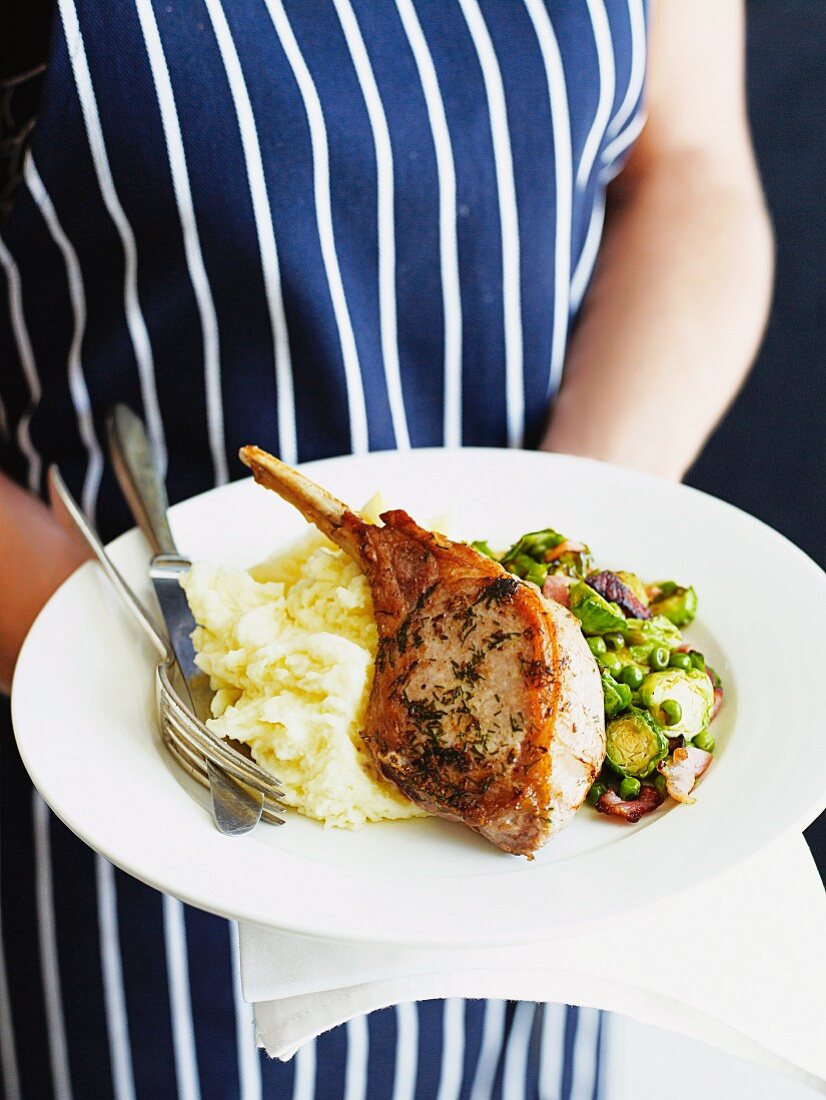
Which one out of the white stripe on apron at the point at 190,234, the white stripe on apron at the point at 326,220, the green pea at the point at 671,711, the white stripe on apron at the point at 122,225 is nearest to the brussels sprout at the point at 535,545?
the green pea at the point at 671,711

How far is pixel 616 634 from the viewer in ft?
4.74

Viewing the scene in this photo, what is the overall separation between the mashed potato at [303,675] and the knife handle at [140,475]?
0.22m

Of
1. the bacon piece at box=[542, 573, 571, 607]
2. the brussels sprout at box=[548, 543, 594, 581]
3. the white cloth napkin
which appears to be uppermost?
the brussels sprout at box=[548, 543, 594, 581]

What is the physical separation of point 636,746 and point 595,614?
0.67 ft

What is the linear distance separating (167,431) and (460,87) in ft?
2.63

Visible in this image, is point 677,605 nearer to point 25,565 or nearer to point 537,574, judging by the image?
point 537,574

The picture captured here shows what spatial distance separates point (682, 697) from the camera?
53.0 inches

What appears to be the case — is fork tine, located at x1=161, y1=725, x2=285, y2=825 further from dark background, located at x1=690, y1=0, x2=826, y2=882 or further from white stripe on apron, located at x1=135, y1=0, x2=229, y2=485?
dark background, located at x1=690, y1=0, x2=826, y2=882

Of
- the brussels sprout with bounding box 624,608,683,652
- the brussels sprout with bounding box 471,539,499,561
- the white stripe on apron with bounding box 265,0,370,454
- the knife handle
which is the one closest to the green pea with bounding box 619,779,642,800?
the brussels sprout with bounding box 624,608,683,652

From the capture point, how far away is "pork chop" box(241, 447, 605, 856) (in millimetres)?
1201

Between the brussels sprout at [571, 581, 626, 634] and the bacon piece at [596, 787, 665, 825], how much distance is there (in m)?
0.24

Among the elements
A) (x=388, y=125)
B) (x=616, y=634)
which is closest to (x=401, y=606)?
(x=616, y=634)

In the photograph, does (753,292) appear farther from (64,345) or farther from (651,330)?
(64,345)


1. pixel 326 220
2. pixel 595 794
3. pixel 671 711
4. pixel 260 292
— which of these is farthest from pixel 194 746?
pixel 326 220
